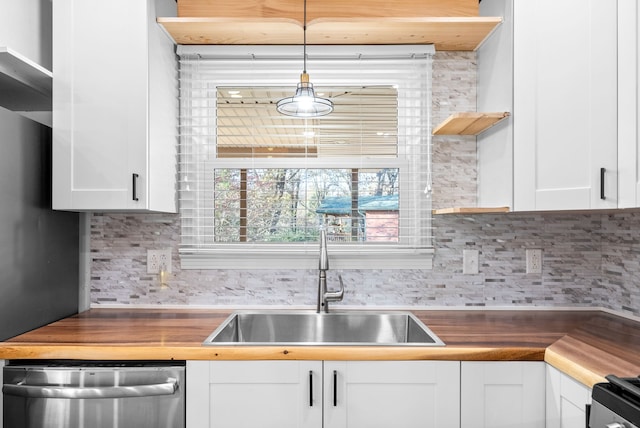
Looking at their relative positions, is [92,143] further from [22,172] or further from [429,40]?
[429,40]

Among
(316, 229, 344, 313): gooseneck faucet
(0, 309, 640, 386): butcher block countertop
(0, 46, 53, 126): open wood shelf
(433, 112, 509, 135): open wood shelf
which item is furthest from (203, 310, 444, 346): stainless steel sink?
(0, 46, 53, 126): open wood shelf

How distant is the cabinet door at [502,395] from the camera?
1.44m

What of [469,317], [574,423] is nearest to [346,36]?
[469,317]

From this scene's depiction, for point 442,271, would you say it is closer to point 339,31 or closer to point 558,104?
point 558,104

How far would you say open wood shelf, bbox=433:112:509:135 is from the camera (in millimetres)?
1743

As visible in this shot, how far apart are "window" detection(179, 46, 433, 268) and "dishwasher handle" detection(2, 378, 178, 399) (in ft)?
2.48

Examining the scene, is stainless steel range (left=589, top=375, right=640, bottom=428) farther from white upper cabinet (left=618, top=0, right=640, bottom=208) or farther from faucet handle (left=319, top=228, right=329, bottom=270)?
faucet handle (left=319, top=228, right=329, bottom=270)

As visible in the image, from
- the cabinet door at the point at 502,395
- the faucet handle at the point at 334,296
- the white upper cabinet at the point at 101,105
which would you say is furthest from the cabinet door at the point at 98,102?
the cabinet door at the point at 502,395

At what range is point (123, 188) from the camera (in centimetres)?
174

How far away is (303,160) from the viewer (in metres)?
2.14

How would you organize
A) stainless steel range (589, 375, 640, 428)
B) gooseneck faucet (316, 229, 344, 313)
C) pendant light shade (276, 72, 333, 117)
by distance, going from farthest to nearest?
gooseneck faucet (316, 229, 344, 313), pendant light shade (276, 72, 333, 117), stainless steel range (589, 375, 640, 428)

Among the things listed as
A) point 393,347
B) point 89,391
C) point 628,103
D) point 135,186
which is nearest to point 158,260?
point 135,186

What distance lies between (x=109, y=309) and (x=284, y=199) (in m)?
1.04

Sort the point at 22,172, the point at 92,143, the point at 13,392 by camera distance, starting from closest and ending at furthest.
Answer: the point at 13,392, the point at 22,172, the point at 92,143
